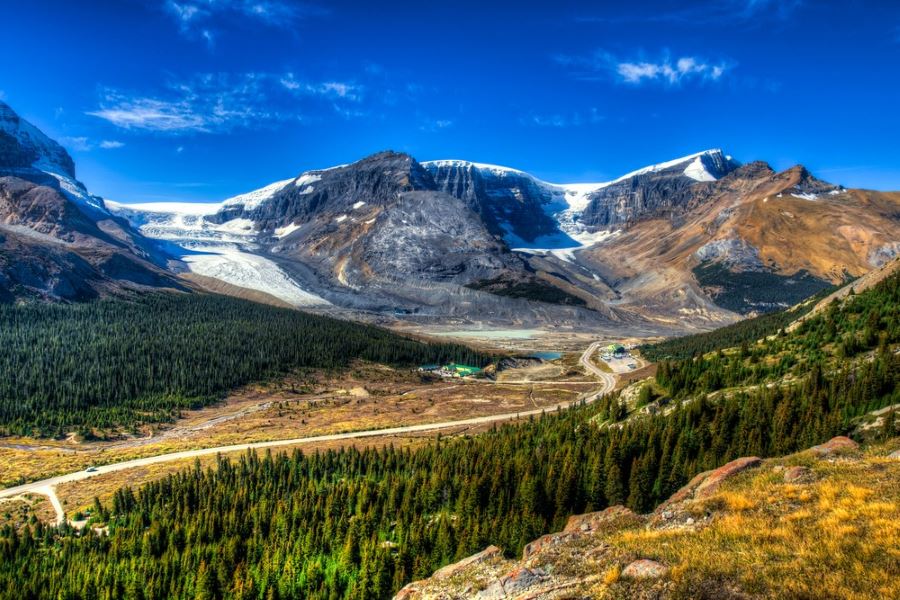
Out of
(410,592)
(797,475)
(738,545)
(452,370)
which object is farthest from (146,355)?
(738,545)

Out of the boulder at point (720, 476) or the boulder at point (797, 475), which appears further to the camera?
the boulder at point (720, 476)

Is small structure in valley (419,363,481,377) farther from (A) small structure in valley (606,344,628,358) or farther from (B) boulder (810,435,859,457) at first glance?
(B) boulder (810,435,859,457)

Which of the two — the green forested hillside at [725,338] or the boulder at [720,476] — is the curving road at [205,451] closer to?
the green forested hillside at [725,338]

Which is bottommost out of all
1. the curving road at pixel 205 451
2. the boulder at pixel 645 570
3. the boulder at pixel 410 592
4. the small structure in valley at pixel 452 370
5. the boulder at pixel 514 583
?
the curving road at pixel 205 451

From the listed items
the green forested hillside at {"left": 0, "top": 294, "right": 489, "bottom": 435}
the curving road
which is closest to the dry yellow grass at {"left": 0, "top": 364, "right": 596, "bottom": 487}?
the curving road

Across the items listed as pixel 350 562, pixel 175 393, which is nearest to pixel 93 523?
pixel 350 562

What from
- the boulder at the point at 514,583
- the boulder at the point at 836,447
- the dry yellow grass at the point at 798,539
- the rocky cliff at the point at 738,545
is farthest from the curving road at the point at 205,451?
the dry yellow grass at the point at 798,539
